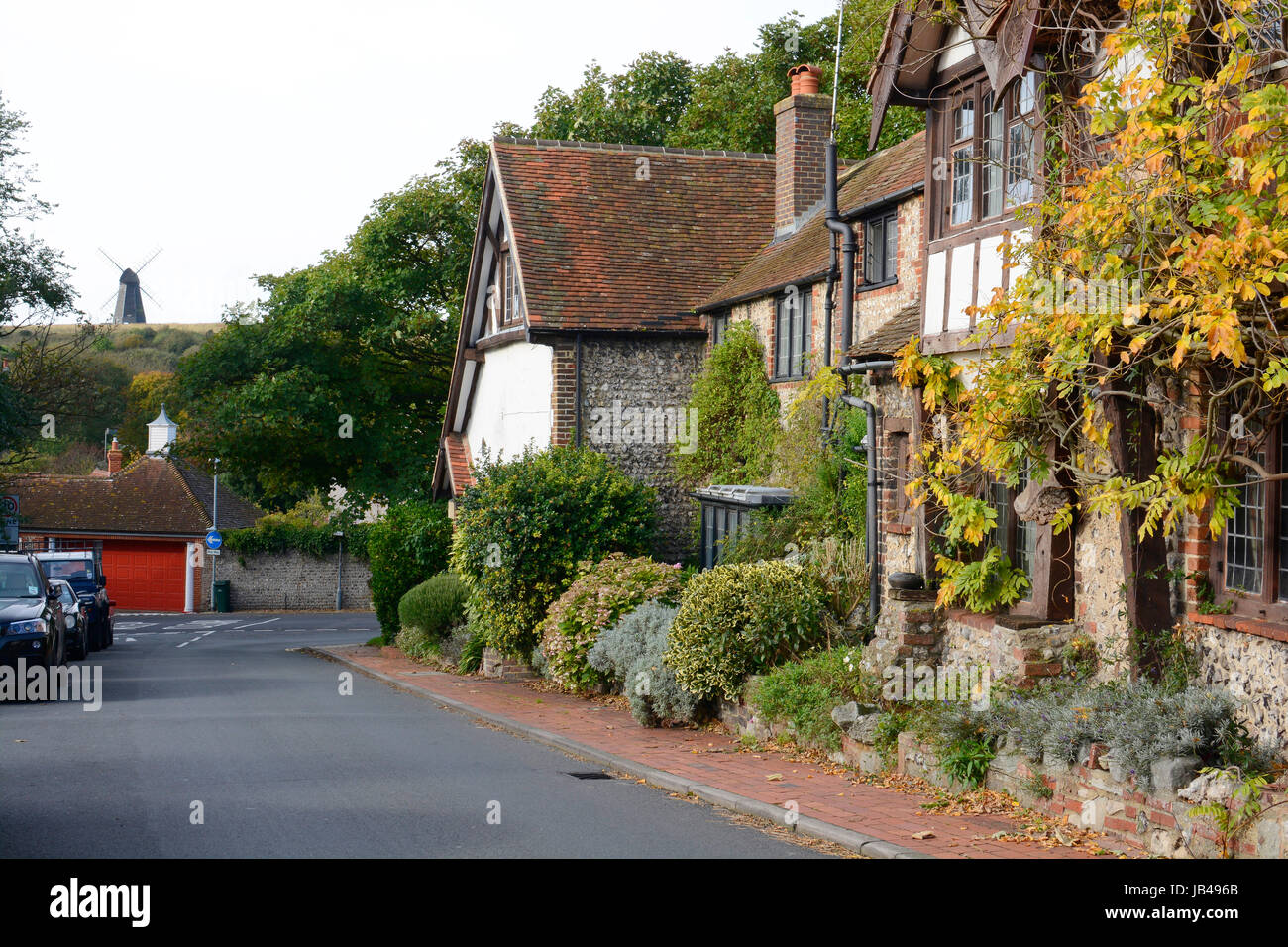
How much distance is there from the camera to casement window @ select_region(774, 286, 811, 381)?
18.4 meters

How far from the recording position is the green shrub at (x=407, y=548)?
2669 cm

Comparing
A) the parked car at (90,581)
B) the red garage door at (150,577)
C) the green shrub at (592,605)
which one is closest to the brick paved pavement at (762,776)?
the green shrub at (592,605)

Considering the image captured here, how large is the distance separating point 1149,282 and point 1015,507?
275 cm

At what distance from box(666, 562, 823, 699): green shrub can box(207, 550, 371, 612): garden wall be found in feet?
128

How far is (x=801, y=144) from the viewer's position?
21.5 m

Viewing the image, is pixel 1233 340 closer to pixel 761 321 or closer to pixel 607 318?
pixel 761 321

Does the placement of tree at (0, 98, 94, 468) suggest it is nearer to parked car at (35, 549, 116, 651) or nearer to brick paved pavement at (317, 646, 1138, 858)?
parked car at (35, 549, 116, 651)

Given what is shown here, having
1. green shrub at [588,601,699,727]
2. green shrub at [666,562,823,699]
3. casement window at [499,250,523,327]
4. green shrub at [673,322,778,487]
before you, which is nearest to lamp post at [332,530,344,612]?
casement window at [499,250,523,327]

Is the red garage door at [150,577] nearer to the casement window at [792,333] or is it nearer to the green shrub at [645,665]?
the casement window at [792,333]

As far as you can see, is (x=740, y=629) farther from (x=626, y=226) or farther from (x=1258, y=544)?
(x=626, y=226)

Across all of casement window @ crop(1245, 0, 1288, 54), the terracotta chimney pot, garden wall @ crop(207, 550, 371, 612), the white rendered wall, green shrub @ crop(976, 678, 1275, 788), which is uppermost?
the terracotta chimney pot

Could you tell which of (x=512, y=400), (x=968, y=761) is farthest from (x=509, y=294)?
(x=968, y=761)

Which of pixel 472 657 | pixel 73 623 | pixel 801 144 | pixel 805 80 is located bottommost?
pixel 472 657
